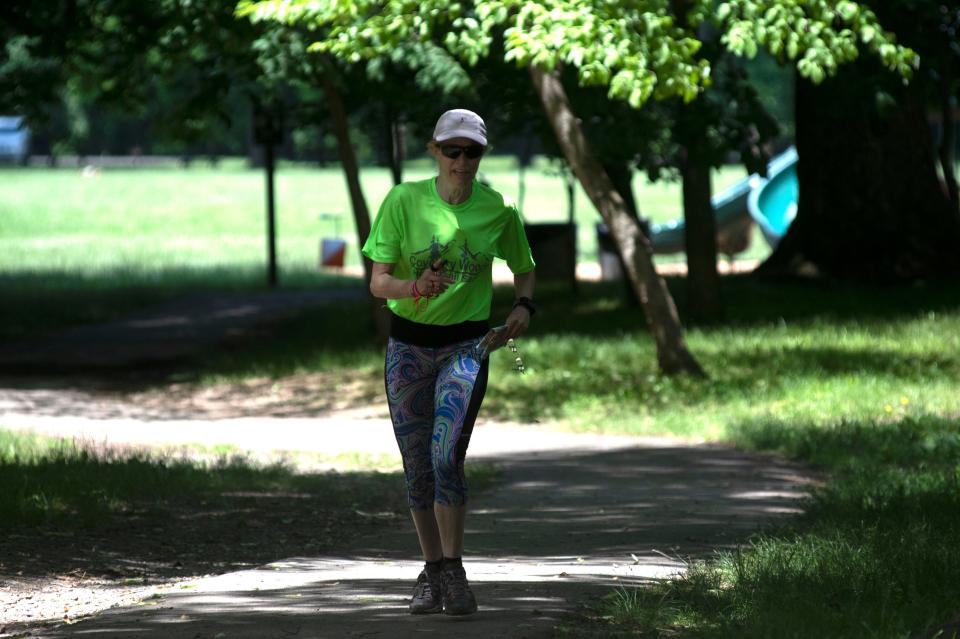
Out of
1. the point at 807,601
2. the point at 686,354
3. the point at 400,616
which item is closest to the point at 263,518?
the point at 400,616

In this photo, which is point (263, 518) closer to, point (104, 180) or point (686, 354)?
point (686, 354)

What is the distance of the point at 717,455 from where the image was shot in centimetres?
1198

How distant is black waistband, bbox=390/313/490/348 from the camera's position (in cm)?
638

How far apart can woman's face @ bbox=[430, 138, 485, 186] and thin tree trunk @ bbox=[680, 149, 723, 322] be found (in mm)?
12973

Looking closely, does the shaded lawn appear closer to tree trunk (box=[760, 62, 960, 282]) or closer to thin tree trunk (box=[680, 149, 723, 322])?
thin tree trunk (box=[680, 149, 723, 322])

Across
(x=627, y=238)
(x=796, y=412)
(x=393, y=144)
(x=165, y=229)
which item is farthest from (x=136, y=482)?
(x=165, y=229)

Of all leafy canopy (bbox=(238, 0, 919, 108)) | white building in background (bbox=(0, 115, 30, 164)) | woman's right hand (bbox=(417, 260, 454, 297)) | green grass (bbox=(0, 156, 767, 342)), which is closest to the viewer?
woman's right hand (bbox=(417, 260, 454, 297))

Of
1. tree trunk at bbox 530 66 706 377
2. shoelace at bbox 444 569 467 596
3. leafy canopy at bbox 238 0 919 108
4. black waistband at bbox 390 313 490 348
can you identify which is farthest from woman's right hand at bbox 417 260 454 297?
tree trunk at bbox 530 66 706 377

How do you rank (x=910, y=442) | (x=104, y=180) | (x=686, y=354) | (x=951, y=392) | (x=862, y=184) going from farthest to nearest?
(x=104, y=180)
(x=862, y=184)
(x=686, y=354)
(x=951, y=392)
(x=910, y=442)

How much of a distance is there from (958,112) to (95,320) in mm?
33918

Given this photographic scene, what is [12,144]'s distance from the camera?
134 meters

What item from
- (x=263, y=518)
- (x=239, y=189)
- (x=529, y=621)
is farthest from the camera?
(x=239, y=189)

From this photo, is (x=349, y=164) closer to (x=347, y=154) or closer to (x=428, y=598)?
(x=347, y=154)

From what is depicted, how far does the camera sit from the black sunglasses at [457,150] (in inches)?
247
